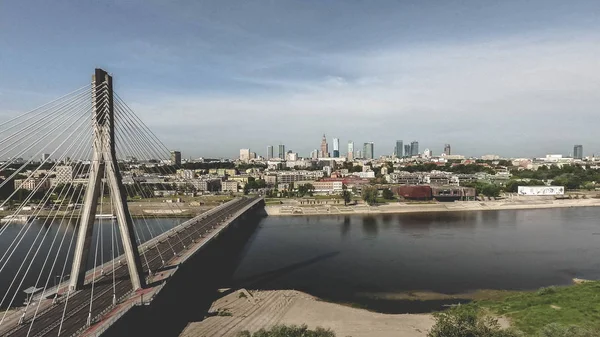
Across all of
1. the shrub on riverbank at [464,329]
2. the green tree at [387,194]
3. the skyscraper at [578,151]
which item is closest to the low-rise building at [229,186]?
the green tree at [387,194]

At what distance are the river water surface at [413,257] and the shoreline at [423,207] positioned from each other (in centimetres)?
514

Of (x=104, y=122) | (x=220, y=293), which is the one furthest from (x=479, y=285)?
(x=104, y=122)

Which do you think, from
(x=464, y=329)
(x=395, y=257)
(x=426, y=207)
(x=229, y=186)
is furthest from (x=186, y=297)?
(x=229, y=186)

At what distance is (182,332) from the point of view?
1118 centimetres

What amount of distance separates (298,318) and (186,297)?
4497 millimetres

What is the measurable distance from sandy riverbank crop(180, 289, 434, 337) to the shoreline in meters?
23.2

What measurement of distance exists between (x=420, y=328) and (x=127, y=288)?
8578mm

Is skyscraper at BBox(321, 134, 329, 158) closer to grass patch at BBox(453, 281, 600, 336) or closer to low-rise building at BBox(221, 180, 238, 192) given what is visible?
low-rise building at BBox(221, 180, 238, 192)

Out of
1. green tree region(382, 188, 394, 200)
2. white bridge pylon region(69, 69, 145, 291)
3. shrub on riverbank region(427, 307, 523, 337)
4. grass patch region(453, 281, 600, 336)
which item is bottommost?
grass patch region(453, 281, 600, 336)

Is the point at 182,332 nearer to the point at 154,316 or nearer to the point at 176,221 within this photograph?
the point at 154,316

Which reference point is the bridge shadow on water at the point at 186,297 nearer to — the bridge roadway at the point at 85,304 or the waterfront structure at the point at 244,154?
the bridge roadway at the point at 85,304

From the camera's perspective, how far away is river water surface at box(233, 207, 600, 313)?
50.1 ft

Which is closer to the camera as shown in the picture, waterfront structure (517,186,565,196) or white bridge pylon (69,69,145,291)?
white bridge pylon (69,69,145,291)

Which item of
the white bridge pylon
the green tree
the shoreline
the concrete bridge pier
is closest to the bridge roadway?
the white bridge pylon
